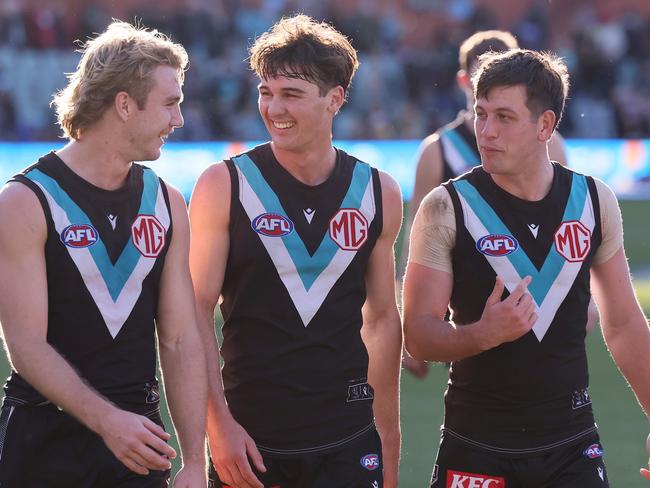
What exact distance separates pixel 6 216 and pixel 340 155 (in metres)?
1.47

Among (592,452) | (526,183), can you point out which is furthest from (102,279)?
(592,452)

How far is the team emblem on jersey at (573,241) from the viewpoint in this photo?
4.67 meters

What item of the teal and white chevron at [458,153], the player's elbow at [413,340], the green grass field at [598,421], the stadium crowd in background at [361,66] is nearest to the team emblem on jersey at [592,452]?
the player's elbow at [413,340]

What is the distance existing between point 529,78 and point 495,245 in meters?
0.67

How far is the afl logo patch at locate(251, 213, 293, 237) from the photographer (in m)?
4.54

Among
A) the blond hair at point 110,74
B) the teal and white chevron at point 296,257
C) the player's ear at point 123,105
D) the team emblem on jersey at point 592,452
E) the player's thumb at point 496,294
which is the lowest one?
the team emblem on jersey at point 592,452

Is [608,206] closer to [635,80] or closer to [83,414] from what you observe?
[83,414]

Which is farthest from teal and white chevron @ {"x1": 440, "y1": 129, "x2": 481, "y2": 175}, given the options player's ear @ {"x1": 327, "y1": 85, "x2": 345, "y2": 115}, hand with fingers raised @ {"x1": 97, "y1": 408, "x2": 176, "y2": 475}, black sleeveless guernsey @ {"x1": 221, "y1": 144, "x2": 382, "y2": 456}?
hand with fingers raised @ {"x1": 97, "y1": 408, "x2": 176, "y2": 475}

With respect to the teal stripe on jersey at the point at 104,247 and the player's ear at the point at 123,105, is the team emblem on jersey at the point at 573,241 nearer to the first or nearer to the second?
the teal stripe on jersey at the point at 104,247

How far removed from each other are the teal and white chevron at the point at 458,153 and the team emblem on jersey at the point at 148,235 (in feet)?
9.86

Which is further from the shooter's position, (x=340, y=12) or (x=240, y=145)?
(x=340, y=12)

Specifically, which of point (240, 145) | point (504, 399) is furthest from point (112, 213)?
point (240, 145)

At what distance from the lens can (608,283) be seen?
4793mm

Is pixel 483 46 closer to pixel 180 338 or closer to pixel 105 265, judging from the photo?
pixel 180 338
